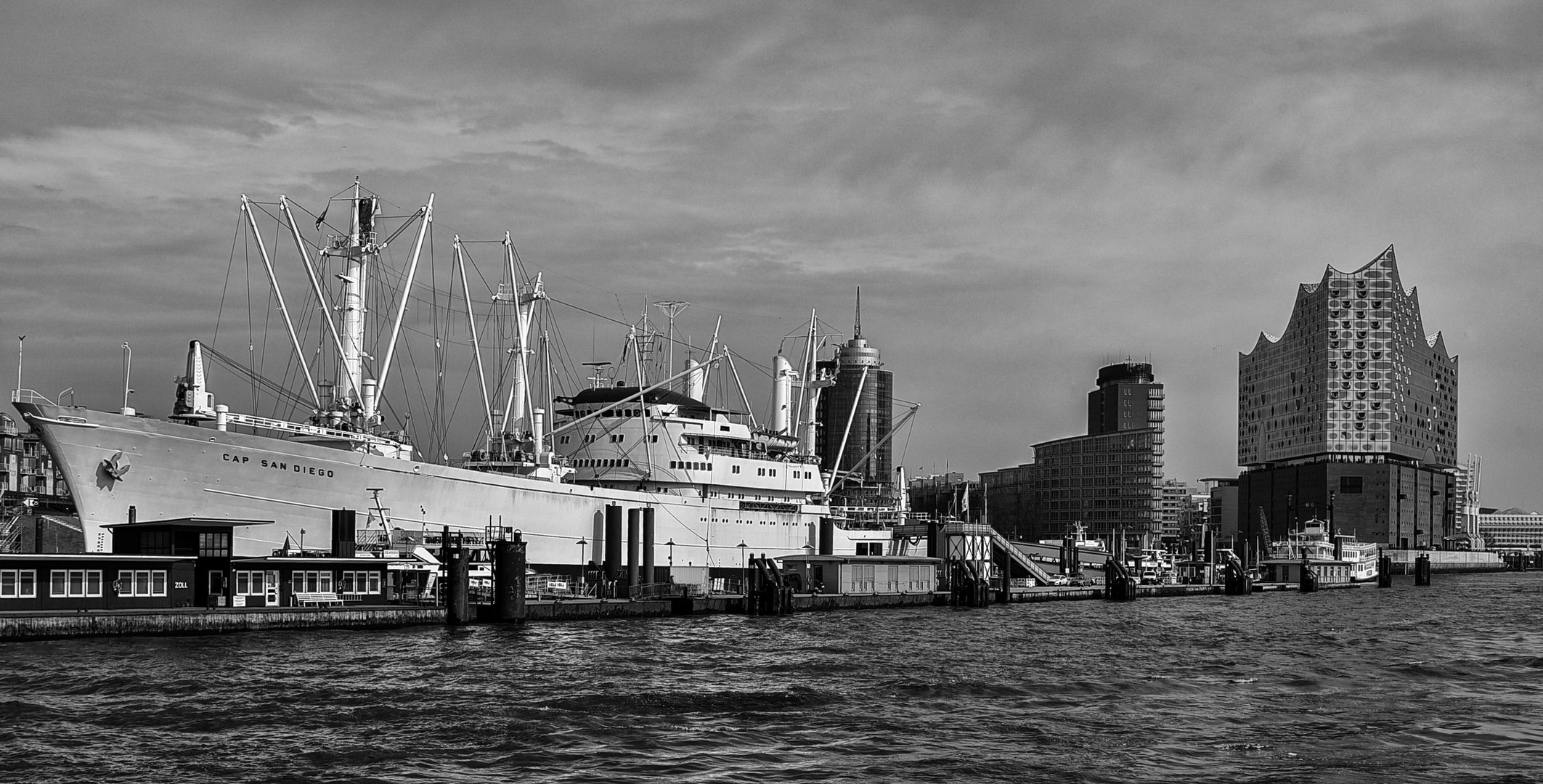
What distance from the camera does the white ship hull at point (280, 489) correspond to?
199 ft

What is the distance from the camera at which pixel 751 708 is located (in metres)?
38.2

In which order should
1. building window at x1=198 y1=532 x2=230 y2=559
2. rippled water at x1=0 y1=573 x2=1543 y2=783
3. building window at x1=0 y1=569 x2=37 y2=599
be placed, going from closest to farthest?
rippled water at x1=0 y1=573 x2=1543 y2=783 < building window at x1=0 y1=569 x2=37 y2=599 < building window at x1=198 y1=532 x2=230 y2=559

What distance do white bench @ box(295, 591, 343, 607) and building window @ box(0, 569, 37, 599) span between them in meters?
9.54

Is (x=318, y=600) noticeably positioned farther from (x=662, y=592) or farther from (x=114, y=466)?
Result: (x=662, y=592)

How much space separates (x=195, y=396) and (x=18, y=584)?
54.4 feet

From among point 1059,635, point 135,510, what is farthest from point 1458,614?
point 135,510

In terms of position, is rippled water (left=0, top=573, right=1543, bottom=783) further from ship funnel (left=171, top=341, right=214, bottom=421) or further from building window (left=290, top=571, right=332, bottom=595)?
ship funnel (left=171, top=341, right=214, bottom=421)

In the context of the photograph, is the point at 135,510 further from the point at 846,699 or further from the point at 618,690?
the point at 846,699

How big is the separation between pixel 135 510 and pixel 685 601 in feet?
80.2

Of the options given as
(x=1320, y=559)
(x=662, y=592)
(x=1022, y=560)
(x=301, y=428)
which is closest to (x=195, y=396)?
(x=301, y=428)

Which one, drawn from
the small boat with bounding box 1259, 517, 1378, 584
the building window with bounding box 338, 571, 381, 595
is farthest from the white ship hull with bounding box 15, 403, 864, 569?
the small boat with bounding box 1259, 517, 1378, 584

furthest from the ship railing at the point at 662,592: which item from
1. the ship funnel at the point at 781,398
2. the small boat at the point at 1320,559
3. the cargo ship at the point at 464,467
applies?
the small boat at the point at 1320,559

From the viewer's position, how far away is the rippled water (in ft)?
99.1

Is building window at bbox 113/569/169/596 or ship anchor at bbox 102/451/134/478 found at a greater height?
ship anchor at bbox 102/451/134/478
